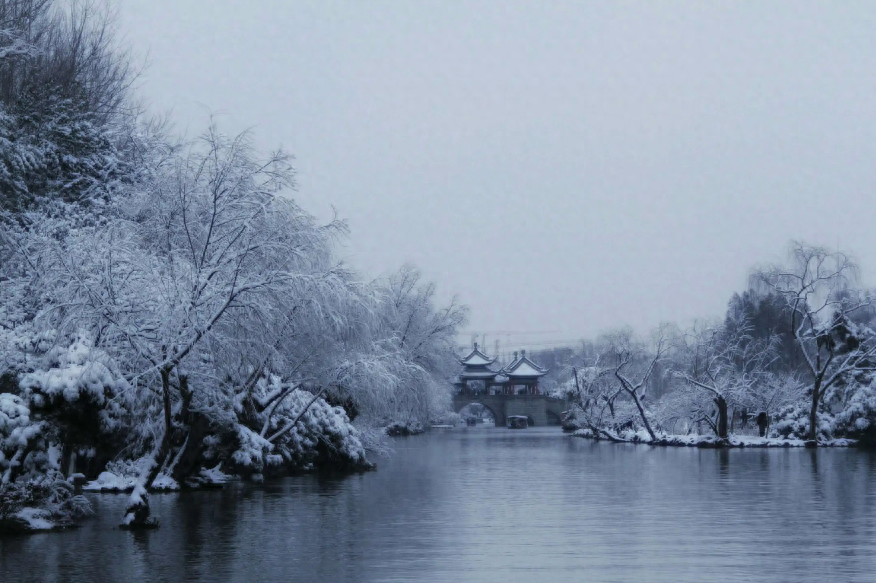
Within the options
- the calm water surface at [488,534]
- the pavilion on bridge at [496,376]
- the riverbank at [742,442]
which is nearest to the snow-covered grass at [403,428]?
the riverbank at [742,442]

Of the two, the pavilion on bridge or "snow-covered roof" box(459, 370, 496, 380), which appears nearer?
"snow-covered roof" box(459, 370, 496, 380)

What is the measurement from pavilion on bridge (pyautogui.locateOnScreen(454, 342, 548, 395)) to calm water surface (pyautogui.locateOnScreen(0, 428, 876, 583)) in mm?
76106

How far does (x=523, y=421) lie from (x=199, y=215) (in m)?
76.9

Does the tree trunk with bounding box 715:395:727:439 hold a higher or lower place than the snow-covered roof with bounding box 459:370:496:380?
lower

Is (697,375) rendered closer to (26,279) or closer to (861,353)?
(861,353)

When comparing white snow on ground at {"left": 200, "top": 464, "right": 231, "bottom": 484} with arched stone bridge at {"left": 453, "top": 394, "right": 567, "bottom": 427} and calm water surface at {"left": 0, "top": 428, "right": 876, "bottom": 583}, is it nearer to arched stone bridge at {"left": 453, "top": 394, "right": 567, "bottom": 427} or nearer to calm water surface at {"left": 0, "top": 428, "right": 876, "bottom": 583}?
calm water surface at {"left": 0, "top": 428, "right": 876, "bottom": 583}

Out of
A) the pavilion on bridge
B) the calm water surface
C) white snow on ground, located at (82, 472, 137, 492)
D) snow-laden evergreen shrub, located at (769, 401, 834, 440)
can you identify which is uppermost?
the pavilion on bridge

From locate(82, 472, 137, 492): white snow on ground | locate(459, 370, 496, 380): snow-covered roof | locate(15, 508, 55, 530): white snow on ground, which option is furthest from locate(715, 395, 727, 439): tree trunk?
locate(459, 370, 496, 380): snow-covered roof

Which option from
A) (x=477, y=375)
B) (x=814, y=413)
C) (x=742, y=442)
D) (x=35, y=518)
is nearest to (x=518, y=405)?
(x=477, y=375)

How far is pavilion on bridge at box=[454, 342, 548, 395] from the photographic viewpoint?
332 feet

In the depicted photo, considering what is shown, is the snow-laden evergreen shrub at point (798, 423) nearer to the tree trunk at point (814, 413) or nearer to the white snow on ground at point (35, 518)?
the tree trunk at point (814, 413)

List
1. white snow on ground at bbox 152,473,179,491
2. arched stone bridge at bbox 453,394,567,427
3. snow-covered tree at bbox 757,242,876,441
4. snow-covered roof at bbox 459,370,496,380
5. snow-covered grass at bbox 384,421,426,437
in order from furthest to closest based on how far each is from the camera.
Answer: snow-covered roof at bbox 459,370,496,380, arched stone bridge at bbox 453,394,567,427, snow-covered grass at bbox 384,421,426,437, snow-covered tree at bbox 757,242,876,441, white snow on ground at bbox 152,473,179,491

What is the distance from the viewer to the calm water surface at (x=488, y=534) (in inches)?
421

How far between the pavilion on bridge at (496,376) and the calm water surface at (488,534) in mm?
76106
